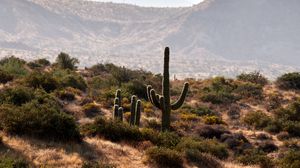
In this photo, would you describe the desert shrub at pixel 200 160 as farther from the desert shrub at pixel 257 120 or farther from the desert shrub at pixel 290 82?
the desert shrub at pixel 290 82

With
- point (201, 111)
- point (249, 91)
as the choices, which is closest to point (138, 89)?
point (201, 111)

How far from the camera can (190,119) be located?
78.6ft

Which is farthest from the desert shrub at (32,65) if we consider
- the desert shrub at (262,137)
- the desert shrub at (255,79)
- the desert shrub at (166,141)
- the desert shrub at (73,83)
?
the desert shrub at (166,141)

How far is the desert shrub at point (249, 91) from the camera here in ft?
103

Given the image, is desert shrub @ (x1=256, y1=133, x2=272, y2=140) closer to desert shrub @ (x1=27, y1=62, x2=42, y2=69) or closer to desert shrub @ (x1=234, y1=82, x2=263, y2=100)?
desert shrub @ (x1=234, y1=82, x2=263, y2=100)

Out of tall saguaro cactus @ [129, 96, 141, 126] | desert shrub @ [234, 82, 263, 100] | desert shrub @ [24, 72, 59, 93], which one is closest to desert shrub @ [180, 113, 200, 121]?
tall saguaro cactus @ [129, 96, 141, 126]

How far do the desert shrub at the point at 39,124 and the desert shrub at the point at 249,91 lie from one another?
66.2 feet

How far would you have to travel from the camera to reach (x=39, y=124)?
12945 mm

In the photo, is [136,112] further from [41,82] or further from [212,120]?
[41,82]

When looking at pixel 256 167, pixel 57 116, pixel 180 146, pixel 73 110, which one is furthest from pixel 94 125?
pixel 73 110

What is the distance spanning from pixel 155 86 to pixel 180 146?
2009cm

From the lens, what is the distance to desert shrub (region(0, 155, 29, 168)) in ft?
30.7

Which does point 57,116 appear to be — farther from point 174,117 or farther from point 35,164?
point 174,117

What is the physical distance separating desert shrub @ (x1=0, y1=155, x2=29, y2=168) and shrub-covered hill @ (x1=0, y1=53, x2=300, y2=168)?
0.08ft
